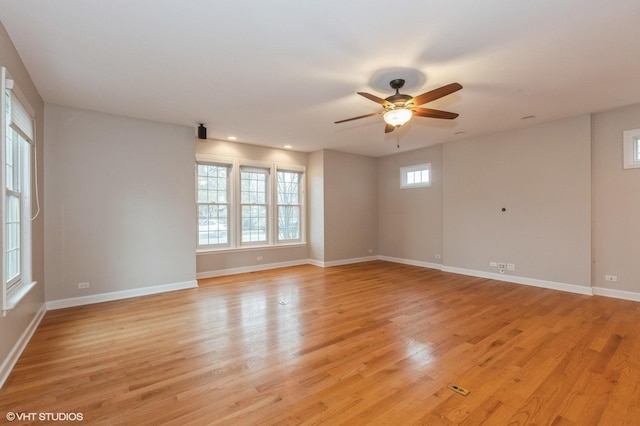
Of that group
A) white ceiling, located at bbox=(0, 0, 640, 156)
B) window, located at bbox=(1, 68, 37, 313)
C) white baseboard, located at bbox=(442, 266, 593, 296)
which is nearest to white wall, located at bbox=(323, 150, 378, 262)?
white baseboard, located at bbox=(442, 266, 593, 296)

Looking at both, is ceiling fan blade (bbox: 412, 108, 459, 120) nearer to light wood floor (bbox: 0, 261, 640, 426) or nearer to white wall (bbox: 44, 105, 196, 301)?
light wood floor (bbox: 0, 261, 640, 426)

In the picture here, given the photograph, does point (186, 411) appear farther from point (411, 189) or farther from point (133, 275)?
point (411, 189)

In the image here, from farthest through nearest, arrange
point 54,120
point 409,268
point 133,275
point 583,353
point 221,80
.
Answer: point 409,268
point 133,275
point 54,120
point 221,80
point 583,353

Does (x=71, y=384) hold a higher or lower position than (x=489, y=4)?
lower

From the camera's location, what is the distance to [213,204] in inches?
234

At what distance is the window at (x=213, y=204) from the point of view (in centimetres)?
584

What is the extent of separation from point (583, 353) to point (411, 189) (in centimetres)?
489

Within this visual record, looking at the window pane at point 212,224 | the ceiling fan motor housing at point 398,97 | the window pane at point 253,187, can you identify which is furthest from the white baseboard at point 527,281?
the window pane at point 212,224

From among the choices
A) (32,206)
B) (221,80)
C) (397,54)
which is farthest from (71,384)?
(397,54)

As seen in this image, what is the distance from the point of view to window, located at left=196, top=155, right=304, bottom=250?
591cm

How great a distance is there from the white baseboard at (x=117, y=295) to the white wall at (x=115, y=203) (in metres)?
0.05

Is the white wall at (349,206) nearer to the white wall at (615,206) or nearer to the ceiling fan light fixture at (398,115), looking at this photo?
the ceiling fan light fixture at (398,115)

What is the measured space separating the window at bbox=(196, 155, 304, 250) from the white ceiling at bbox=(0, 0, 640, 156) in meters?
1.74

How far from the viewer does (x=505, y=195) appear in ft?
17.8
